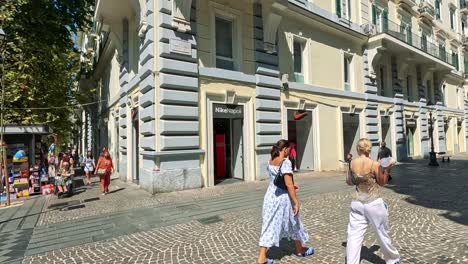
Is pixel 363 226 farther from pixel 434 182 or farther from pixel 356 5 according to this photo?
pixel 356 5

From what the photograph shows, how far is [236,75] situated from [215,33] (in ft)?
5.94

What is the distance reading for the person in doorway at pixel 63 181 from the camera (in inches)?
384

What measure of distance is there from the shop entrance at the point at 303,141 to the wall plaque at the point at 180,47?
A: 6796 millimetres

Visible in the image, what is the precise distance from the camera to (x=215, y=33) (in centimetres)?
1139

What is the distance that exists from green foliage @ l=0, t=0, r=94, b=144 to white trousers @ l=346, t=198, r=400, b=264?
1444cm

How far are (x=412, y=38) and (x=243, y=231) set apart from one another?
2355 centimetres

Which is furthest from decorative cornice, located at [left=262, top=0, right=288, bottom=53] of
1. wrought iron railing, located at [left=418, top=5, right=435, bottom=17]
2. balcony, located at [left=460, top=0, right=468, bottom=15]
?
balcony, located at [left=460, top=0, right=468, bottom=15]

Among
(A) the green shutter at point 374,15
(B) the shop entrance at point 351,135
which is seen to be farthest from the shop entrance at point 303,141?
(A) the green shutter at point 374,15

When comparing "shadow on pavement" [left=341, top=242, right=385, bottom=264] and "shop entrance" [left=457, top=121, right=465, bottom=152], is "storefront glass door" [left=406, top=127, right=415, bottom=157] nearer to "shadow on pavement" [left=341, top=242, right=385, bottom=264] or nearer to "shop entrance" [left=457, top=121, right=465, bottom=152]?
"shop entrance" [left=457, top=121, right=465, bottom=152]

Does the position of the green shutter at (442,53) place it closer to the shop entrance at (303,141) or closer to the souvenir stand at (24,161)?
the shop entrance at (303,141)

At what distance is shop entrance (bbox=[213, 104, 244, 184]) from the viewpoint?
39.5 ft

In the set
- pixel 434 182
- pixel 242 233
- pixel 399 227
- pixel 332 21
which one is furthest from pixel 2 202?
pixel 332 21

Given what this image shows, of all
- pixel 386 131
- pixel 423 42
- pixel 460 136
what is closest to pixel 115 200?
pixel 386 131

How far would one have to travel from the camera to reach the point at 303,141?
15172 mm
